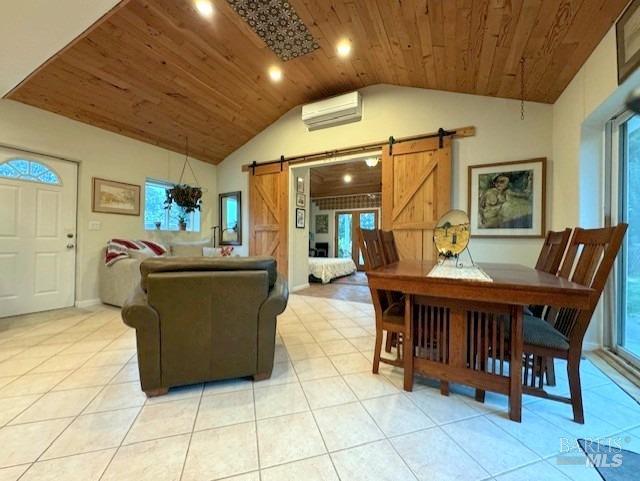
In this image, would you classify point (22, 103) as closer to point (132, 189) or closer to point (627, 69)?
point (132, 189)

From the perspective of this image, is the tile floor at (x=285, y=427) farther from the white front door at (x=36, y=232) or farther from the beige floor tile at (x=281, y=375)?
the white front door at (x=36, y=232)

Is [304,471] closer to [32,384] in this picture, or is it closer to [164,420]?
[164,420]

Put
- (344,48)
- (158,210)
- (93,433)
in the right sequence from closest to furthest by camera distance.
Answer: (93,433)
(344,48)
(158,210)

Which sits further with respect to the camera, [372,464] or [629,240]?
[629,240]

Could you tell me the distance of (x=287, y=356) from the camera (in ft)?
7.34

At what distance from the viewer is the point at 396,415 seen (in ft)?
4.86

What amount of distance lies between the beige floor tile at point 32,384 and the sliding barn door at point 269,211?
3.16 metres

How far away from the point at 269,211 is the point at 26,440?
157 inches

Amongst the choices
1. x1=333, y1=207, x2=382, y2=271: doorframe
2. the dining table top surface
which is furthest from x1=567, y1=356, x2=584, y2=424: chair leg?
x1=333, y1=207, x2=382, y2=271: doorframe

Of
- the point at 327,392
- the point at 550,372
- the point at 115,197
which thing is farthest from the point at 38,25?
the point at 550,372

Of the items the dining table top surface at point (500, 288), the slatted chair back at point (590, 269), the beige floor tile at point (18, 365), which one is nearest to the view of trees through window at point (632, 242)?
the slatted chair back at point (590, 269)

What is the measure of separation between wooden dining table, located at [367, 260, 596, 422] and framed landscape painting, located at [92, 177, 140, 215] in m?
4.11

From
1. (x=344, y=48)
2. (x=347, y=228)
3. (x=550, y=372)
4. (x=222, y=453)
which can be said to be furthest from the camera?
(x=347, y=228)

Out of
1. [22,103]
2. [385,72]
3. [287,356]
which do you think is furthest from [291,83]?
[287,356]
